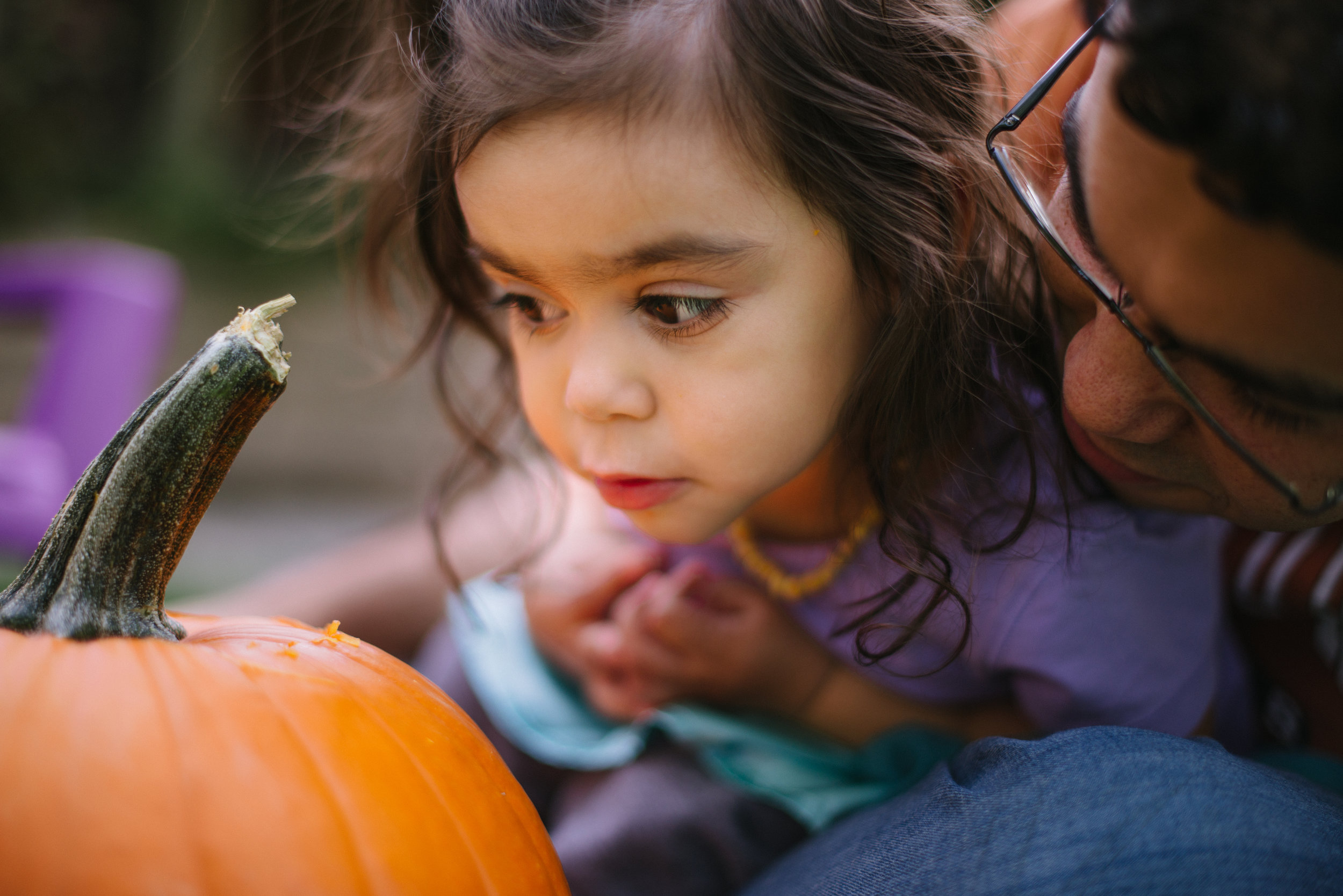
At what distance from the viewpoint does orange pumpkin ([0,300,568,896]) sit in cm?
63

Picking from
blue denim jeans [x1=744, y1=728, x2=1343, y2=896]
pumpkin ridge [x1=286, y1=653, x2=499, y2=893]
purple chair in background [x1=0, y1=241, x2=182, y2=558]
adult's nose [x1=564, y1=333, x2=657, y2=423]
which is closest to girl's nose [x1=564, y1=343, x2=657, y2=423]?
adult's nose [x1=564, y1=333, x2=657, y2=423]

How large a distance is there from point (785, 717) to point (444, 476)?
56 centimetres

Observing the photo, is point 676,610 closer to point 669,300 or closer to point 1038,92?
point 669,300

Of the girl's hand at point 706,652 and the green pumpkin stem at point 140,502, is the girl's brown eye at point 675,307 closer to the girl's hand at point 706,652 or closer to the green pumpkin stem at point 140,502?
the green pumpkin stem at point 140,502

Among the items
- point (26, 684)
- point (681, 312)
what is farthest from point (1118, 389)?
point (26, 684)

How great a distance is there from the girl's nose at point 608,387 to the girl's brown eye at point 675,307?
2.0 inches

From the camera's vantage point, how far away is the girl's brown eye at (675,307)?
0.87 metres

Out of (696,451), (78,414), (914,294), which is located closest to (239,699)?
(696,451)

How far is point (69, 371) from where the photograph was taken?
189 cm

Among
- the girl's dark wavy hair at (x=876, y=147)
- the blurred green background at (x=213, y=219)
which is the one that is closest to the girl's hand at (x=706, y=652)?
the girl's dark wavy hair at (x=876, y=147)

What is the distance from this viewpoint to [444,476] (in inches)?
53.0

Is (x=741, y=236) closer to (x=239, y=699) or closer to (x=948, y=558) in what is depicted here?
(x=948, y=558)

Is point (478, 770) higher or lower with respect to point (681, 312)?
lower

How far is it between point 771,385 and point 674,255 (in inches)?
5.8
